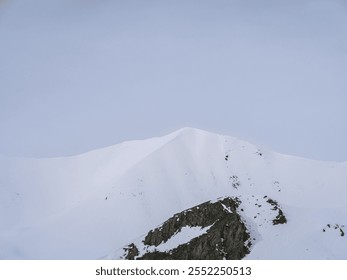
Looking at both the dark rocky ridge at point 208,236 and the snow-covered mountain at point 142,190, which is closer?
the dark rocky ridge at point 208,236

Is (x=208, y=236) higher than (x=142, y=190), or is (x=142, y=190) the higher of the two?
(x=142, y=190)

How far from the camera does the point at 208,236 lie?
4175cm

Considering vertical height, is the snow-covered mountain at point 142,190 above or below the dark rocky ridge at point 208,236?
above

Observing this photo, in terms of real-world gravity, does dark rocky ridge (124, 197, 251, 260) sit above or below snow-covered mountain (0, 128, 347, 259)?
below

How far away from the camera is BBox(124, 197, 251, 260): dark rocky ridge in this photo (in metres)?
40.1

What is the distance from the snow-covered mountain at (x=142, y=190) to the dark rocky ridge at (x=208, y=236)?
137 centimetres

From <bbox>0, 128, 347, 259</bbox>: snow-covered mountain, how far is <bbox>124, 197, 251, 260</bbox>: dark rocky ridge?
137 cm

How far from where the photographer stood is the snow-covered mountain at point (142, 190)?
56406 millimetres

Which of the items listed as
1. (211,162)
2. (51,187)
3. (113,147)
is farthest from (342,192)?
(51,187)

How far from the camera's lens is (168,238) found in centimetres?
4412

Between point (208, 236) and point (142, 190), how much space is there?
30.0 metres

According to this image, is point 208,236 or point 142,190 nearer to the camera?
point 208,236

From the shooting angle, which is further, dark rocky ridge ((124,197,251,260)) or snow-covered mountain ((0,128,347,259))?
snow-covered mountain ((0,128,347,259))
